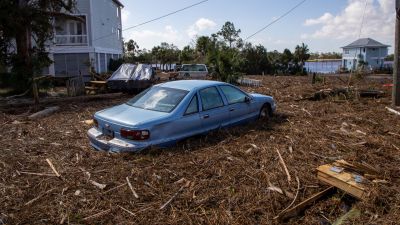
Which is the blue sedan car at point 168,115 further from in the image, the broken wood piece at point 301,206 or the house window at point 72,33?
the house window at point 72,33

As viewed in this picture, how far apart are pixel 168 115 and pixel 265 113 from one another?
12.6 feet

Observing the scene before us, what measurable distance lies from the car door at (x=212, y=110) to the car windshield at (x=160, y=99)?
0.48 m

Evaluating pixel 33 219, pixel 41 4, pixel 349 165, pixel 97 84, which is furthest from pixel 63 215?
pixel 41 4

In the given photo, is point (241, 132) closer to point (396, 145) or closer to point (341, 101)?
point (396, 145)

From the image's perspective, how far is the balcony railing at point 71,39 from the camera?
101ft

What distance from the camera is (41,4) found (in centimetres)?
1936

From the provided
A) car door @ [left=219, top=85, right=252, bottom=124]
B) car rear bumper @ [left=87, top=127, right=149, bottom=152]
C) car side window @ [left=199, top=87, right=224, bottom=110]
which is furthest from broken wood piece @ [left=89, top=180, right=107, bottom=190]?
car door @ [left=219, top=85, right=252, bottom=124]

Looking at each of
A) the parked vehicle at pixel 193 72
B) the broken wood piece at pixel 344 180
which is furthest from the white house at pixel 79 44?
the broken wood piece at pixel 344 180

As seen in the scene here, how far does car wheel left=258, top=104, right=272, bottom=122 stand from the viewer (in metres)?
9.59

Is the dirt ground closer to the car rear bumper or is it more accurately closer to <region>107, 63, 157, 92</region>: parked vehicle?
the car rear bumper

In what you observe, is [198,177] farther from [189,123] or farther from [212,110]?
[212,110]

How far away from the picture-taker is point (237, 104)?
8.48 meters

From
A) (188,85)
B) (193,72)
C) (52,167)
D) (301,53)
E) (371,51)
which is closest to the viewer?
(52,167)

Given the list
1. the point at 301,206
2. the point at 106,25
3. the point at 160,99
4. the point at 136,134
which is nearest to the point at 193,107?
the point at 160,99
